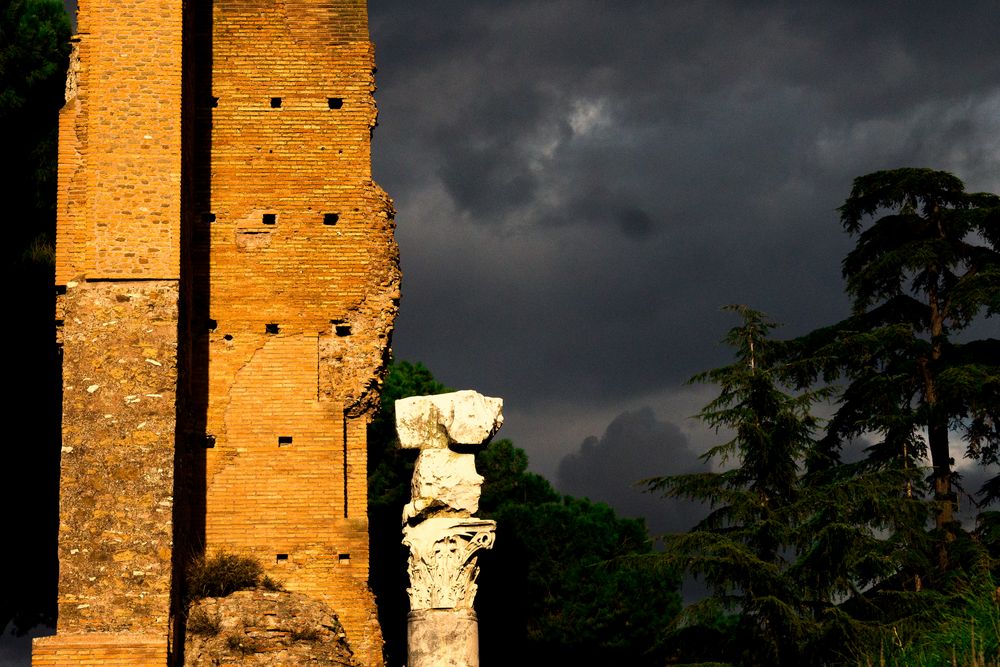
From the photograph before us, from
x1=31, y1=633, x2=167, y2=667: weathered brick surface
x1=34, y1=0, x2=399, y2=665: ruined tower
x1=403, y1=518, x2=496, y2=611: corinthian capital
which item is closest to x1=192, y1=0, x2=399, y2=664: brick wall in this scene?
x1=34, y1=0, x2=399, y2=665: ruined tower

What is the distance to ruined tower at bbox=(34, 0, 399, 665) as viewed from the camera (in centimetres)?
1511

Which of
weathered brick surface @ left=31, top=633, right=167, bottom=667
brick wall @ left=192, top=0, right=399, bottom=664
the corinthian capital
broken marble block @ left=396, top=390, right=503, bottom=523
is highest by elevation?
brick wall @ left=192, top=0, right=399, bottom=664

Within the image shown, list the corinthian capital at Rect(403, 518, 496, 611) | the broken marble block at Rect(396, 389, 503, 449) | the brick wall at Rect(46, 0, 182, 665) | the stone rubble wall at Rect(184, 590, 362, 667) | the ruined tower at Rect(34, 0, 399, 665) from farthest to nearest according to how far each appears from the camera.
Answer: the stone rubble wall at Rect(184, 590, 362, 667)
the ruined tower at Rect(34, 0, 399, 665)
the brick wall at Rect(46, 0, 182, 665)
the broken marble block at Rect(396, 389, 503, 449)
the corinthian capital at Rect(403, 518, 496, 611)

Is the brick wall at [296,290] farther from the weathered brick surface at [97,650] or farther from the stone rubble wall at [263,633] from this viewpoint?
the weathered brick surface at [97,650]

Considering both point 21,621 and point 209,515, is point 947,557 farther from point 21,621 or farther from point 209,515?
point 21,621

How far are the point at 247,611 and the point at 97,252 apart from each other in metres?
4.06

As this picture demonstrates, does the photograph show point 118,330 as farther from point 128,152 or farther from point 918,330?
point 918,330

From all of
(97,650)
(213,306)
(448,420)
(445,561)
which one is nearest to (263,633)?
(97,650)

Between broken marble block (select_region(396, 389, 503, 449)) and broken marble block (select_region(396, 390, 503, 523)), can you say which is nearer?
broken marble block (select_region(396, 390, 503, 523))

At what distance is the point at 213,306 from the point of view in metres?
17.9

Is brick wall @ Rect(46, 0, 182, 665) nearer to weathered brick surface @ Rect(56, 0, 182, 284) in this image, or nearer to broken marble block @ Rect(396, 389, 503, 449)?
weathered brick surface @ Rect(56, 0, 182, 284)

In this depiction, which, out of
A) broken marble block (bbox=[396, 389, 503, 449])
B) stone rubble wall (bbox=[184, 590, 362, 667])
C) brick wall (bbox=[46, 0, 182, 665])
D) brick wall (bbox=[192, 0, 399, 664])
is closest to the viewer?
broken marble block (bbox=[396, 389, 503, 449])

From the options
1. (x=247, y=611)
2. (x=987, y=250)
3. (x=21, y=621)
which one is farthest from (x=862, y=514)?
(x=21, y=621)

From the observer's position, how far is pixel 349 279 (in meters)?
18.1
